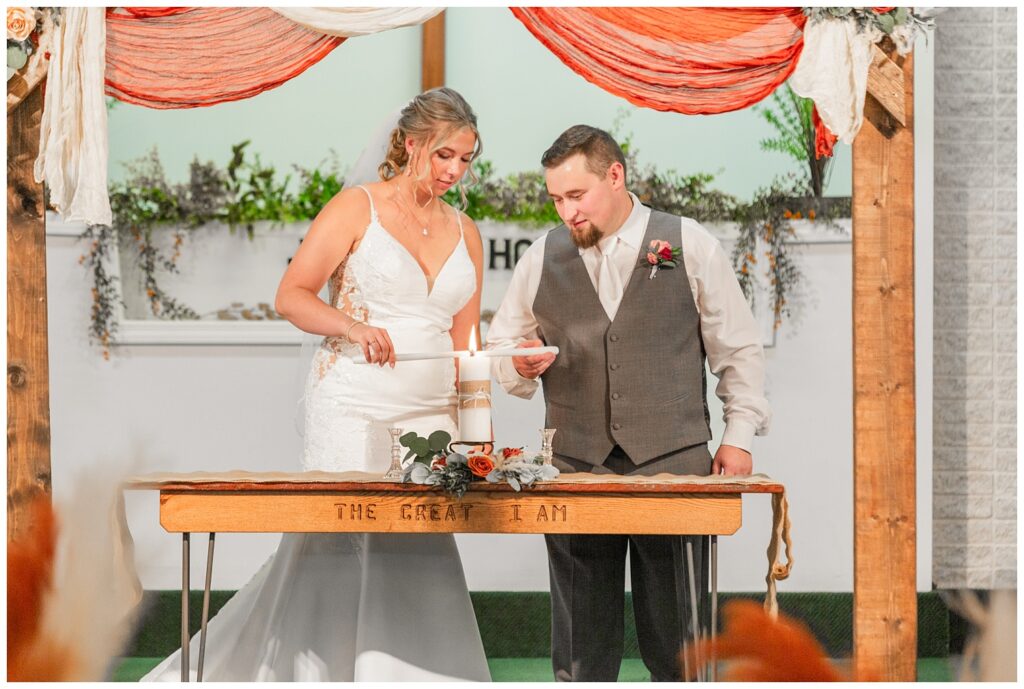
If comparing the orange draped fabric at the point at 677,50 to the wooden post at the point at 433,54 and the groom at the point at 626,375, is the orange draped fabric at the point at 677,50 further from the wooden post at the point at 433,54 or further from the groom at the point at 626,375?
the wooden post at the point at 433,54

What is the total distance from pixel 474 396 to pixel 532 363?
20.4 inches

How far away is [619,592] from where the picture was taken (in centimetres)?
365

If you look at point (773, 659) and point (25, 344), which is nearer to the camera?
point (773, 659)

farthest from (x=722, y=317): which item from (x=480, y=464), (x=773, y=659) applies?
(x=773, y=659)

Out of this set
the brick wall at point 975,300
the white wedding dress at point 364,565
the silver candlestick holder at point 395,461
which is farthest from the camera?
the brick wall at point 975,300

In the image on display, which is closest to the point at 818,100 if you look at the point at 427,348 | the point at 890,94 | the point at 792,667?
the point at 890,94

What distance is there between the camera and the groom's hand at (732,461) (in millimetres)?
3625

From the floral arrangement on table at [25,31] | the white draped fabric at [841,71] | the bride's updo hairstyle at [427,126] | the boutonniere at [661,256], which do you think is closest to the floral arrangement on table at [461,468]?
the boutonniere at [661,256]

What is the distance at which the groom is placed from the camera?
3.60 meters

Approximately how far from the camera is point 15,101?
369 centimetres

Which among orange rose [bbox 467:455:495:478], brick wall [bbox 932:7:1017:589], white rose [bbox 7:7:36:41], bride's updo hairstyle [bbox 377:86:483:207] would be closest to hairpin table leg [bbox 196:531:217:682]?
orange rose [bbox 467:455:495:478]

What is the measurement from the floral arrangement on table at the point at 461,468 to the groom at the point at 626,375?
16.6 inches

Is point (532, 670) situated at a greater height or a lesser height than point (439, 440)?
lesser

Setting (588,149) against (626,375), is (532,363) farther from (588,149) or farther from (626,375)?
(588,149)
